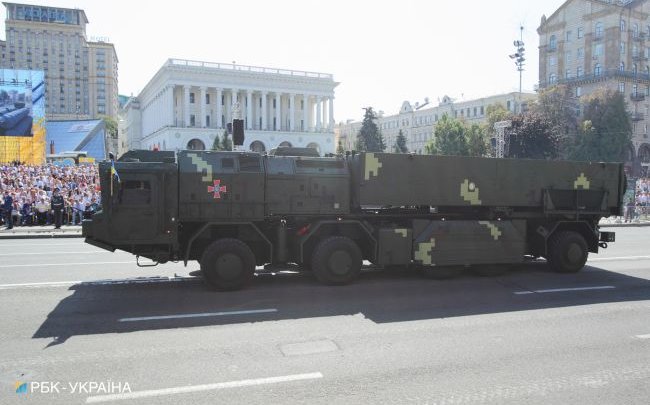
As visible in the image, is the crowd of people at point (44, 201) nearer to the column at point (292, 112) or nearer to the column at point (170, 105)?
the column at point (170, 105)

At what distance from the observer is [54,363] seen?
611cm

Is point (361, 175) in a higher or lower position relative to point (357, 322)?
higher

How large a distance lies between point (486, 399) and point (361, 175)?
6334 millimetres

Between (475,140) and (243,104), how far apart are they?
166 feet

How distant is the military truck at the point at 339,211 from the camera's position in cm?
995

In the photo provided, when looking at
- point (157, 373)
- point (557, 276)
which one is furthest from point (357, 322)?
point (557, 276)

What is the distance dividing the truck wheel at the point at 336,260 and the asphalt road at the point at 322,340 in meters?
0.25

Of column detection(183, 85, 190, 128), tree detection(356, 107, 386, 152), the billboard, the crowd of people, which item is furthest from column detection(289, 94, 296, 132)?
the crowd of people

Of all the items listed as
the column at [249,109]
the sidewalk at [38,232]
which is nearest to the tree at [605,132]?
the column at [249,109]

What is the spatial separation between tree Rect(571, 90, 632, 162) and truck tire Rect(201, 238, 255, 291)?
64600 millimetres

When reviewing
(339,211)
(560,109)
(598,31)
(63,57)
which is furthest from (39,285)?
(63,57)

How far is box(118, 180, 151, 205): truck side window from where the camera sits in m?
9.81

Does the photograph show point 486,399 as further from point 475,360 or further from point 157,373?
point 157,373

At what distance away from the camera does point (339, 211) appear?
432 inches
